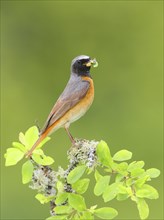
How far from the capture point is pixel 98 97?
11.1 meters

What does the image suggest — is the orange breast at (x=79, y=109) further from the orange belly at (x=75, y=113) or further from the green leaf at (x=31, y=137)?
the green leaf at (x=31, y=137)

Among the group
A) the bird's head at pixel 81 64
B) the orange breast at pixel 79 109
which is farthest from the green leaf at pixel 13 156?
the bird's head at pixel 81 64

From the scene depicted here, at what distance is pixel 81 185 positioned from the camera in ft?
9.76

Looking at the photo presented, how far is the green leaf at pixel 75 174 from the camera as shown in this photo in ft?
9.68

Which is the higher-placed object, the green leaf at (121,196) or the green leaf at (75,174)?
the green leaf at (75,174)

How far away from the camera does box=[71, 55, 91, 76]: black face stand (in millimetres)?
4457

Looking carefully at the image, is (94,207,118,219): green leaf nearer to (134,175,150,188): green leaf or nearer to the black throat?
(134,175,150,188): green leaf

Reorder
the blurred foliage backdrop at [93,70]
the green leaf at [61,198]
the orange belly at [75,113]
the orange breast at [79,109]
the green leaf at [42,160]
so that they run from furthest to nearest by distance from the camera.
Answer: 1. the blurred foliage backdrop at [93,70]
2. the orange breast at [79,109]
3. the orange belly at [75,113]
4. the green leaf at [42,160]
5. the green leaf at [61,198]

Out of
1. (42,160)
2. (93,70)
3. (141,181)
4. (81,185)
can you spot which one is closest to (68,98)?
(42,160)

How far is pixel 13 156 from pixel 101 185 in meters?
0.35

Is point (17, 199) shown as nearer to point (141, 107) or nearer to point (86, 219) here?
point (141, 107)

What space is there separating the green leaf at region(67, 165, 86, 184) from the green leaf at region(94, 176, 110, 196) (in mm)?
92

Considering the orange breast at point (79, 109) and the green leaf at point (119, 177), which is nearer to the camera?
the green leaf at point (119, 177)

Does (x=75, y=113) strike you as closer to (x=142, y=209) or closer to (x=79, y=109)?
(x=79, y=109)
